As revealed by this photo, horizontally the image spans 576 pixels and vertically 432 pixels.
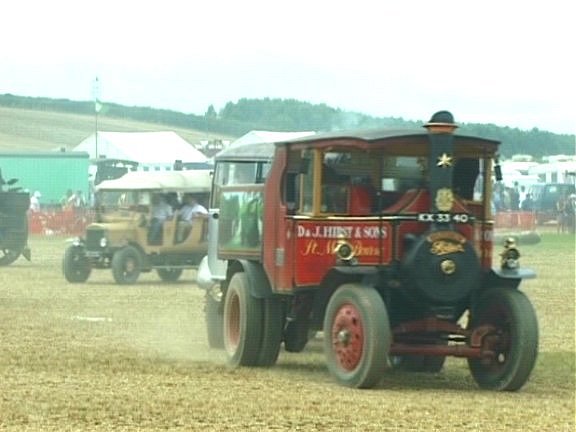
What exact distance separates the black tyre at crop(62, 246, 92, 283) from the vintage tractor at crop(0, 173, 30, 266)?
19.8ft

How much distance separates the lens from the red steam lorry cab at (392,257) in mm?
13602

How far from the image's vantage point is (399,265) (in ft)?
44.7

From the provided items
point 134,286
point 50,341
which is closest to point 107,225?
point 134,286

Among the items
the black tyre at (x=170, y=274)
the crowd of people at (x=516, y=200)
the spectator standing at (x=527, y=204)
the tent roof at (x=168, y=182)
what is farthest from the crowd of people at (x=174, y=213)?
the spectator standing at (x=527, y=204)

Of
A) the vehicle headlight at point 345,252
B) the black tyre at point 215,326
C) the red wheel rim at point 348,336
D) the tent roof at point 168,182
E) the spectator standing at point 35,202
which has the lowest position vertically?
the black tyre at point 215,326

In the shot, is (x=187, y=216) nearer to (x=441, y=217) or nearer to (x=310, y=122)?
(x=310, y=122)

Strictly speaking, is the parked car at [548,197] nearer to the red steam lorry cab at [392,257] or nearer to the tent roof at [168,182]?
the tent roof at [168,182]

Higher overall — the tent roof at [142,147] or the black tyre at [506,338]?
the tent roof at [142,147]

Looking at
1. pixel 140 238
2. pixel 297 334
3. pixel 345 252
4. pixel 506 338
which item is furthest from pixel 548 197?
pixel 345 252

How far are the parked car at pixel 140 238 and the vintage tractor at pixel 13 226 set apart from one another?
15.5ft

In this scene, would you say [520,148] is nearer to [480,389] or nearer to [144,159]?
[480,389]

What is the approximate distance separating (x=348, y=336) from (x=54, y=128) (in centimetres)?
2551

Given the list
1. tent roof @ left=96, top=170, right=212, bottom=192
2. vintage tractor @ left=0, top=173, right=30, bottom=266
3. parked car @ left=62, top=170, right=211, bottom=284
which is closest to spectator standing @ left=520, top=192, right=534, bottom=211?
vintage tractor @ left=0, top=173, right=30, bottom=266

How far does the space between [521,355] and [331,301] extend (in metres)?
1.56
